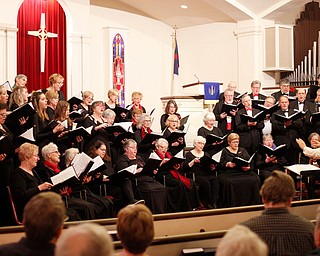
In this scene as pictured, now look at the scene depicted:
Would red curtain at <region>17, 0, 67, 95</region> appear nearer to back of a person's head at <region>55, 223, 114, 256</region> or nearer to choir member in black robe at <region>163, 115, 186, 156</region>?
choir member in black robe at <region>163, 115, 186, 156</region>

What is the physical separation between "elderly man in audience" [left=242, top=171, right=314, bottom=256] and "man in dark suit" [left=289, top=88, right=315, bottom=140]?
18.5 feet

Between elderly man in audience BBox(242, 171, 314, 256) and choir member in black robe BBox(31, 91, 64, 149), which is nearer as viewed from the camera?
elderly man in audience BBox(242, 171, 314, 256)

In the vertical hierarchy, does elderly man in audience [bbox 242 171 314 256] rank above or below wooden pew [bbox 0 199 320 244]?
above

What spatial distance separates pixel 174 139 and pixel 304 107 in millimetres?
2380

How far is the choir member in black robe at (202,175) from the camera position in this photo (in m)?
7.73

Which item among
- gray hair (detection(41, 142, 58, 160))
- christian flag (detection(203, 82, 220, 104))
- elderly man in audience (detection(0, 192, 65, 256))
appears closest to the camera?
elderly man in audience (detection(0, 192, 65, 256))

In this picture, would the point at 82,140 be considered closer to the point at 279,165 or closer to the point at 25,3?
the point at 279,165

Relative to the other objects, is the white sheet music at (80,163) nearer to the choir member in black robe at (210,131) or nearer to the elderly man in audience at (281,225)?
the choir member in black robe at (210,131)

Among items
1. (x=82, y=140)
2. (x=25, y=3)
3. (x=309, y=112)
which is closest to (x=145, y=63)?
(x=25, y=3)

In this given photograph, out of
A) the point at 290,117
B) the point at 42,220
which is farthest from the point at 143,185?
the point at 42,220

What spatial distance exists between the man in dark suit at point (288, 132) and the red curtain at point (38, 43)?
4.82 m

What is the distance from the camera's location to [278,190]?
335cm

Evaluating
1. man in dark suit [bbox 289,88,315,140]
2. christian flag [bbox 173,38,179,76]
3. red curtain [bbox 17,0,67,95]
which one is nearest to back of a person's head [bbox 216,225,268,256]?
man in dark suit [bbox 289,88,315,140]

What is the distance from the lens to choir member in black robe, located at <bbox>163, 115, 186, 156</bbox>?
7.92 m
